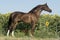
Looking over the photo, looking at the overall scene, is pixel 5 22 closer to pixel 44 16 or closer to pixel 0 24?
pixel 0 24

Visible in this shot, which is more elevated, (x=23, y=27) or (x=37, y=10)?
(x=37, y=10)

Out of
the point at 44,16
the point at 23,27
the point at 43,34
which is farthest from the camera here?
the point at 44,16

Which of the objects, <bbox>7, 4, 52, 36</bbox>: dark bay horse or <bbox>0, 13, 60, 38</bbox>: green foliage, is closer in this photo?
<bbox>0, 13, 60, 38</bbox>: green foliage

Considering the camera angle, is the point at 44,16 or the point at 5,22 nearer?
the point at 5,22

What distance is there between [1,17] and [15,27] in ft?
6.11

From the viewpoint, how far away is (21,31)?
64.9 feet

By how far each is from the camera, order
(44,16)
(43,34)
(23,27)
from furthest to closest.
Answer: (44,16) < (23,27) < (43,34)

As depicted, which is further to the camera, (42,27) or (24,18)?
(42,27)

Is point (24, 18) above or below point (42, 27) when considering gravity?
above

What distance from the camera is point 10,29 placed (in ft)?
63.7

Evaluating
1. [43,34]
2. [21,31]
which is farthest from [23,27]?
[43,34]

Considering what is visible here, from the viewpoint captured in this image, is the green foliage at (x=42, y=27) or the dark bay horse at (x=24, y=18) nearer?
the green foliage at (x=42, y=27)

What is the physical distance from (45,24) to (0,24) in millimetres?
3281

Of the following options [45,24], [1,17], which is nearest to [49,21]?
[45,24]
